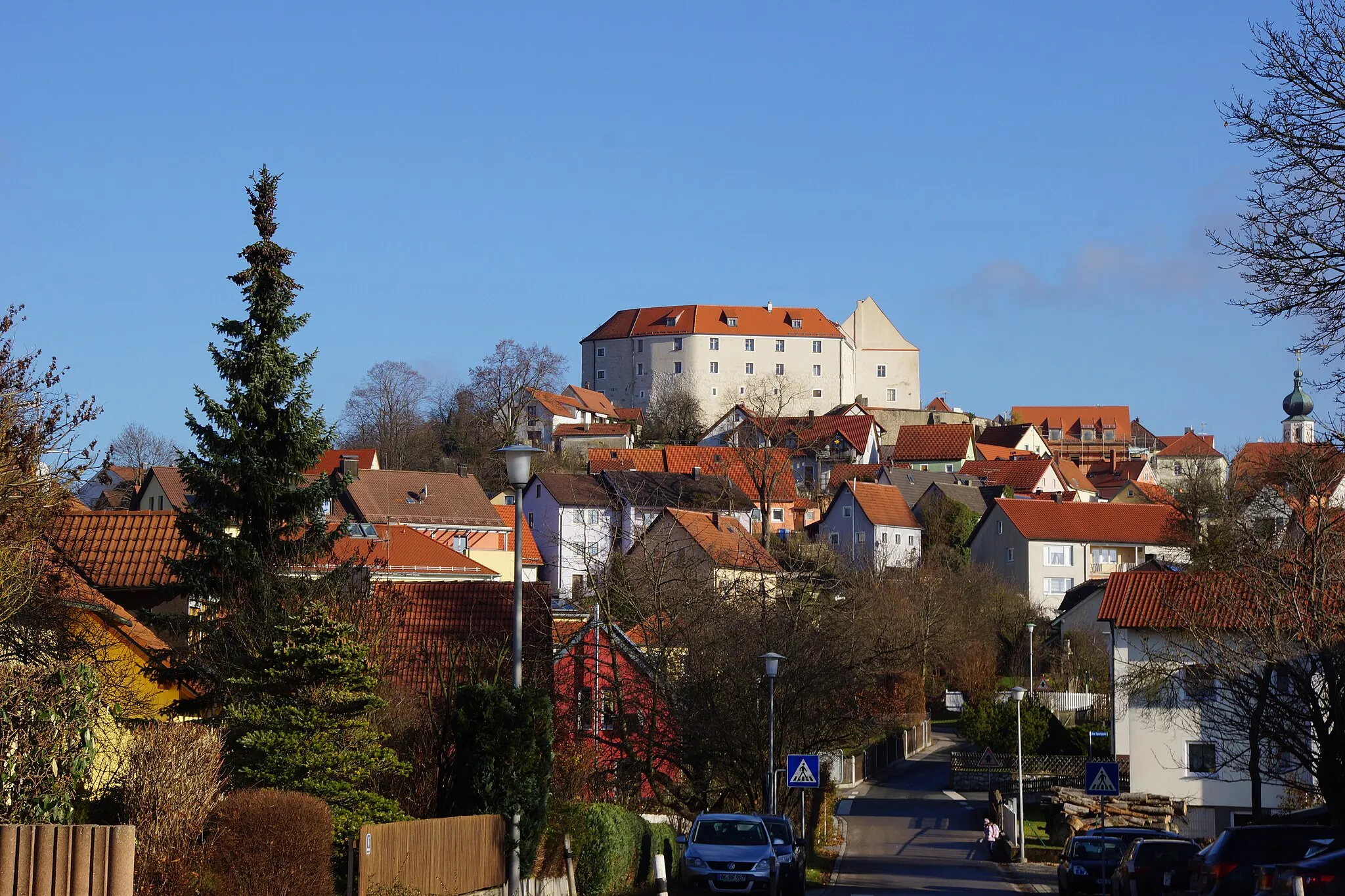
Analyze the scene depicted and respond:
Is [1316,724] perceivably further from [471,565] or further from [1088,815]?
[471,565]

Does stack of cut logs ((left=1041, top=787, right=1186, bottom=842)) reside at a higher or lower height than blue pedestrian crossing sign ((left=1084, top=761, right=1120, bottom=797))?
lower

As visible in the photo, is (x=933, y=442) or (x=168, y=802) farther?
(x=933, y=442)

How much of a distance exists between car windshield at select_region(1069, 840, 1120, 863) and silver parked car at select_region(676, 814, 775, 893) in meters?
6.82

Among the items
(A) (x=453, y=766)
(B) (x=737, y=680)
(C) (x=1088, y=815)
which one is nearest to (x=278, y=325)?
(A) (x=453, y=766)

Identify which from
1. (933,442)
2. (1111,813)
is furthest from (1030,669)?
(933,442)

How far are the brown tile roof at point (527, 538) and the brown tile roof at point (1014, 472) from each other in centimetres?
5002

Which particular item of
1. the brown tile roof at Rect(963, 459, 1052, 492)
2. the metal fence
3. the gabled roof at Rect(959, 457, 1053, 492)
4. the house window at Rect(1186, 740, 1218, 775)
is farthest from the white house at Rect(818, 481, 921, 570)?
→ the house window at Rect(1186, 740, 1218, 775)

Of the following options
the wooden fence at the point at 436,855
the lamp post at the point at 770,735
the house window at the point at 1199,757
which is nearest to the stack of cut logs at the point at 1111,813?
the house window at the point at 1199,757

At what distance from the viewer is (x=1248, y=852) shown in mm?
18094

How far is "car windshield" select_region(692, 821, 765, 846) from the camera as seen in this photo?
80.0ft

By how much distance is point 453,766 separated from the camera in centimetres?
2033

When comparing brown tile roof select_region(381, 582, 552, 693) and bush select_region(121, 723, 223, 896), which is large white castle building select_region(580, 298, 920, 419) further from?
bush select_region(121, 723, 223, 896)

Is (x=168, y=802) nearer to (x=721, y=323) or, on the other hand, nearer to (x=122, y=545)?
(x=122, y=545)

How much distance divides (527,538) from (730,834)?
2710 inches
